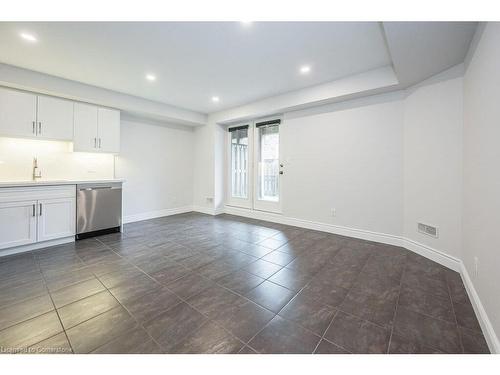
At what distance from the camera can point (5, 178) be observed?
10.3 ft

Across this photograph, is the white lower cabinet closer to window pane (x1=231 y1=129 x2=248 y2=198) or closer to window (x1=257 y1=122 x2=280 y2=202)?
window pane (x1=231 y1=129 x2=248 y2=198)

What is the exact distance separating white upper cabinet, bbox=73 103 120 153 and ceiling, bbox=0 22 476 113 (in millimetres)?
524

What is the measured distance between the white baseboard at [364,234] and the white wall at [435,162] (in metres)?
0.08

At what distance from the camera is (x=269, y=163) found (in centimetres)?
480

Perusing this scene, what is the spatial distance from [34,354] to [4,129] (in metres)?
3.22

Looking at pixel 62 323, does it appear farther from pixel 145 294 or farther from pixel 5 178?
pixel 5 178

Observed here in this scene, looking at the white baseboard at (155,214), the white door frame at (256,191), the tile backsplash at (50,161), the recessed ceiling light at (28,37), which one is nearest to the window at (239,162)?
the white door frame at (256,191)

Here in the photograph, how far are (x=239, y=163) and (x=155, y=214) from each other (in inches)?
96.8

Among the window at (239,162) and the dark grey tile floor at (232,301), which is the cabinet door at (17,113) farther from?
the window at (239,162)

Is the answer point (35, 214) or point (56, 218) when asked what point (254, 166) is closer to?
point (56, 218)

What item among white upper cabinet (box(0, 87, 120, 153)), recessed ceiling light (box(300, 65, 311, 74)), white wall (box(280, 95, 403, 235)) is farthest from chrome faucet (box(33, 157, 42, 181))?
recessed ceiling light (box(300, 65, 311, 74))

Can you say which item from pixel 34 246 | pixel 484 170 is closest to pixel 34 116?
pixel 34 246

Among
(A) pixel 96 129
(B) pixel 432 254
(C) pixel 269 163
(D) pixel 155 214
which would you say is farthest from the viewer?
(D) pixel 155 214
